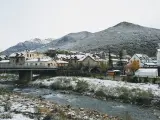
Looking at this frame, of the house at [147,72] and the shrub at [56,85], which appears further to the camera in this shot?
the house at [147,72]

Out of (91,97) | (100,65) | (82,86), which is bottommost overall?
(91,97)

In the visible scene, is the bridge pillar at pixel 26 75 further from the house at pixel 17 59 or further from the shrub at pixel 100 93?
the shrub at pixel 100 93

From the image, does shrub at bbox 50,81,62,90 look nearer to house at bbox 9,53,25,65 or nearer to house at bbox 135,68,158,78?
house at bbox 135,68,158,78

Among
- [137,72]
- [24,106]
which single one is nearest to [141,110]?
[24,106]

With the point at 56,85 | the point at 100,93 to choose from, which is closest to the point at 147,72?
the point at 56,85

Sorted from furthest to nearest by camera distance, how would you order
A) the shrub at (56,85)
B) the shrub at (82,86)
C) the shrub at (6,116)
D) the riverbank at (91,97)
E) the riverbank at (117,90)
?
the shrub at (56,85) < the shrub at (82,86) < the riverbank at (117,90) < the riverbank at (91,97) < the shrub at (6,116)

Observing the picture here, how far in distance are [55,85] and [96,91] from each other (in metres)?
20.0

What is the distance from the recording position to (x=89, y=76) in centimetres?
10606

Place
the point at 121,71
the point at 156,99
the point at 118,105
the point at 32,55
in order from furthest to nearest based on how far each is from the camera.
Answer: the point at 32,55 → the point at 121,71 → the point at 156,99 → the point at 118,105

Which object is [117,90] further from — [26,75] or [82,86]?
[26,75]

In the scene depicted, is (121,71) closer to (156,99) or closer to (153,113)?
(156,99)

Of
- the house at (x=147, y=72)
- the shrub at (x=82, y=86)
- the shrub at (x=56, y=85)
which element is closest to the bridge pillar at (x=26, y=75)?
the shrub at (x=56, y=85)

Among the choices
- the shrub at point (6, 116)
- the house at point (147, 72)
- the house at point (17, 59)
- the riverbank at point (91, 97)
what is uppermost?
the house at point (17, 59)

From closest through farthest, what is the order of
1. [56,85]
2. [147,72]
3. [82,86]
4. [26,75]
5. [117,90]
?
1. [117,90]
2. [82,86]
3. [56,85]
4. [147,72]
5. [26,75]
